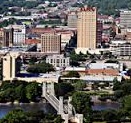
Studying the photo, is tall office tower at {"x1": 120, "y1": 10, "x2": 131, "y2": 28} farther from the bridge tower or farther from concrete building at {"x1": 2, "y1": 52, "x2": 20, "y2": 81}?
the bridge tower

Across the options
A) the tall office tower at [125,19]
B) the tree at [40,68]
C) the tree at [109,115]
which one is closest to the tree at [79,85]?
the tree at [40,68]

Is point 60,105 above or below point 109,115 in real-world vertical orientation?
above

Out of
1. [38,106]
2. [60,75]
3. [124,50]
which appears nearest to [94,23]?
[124,50]

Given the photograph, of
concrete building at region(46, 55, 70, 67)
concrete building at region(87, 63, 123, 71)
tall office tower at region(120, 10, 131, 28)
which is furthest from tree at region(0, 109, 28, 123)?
tall office tower at region(120, 10, 131, 28)

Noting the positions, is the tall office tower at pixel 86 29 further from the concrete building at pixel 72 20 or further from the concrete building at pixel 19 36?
the concrete building at pixel 72 20

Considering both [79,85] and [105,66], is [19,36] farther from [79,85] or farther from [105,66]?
[79,85]

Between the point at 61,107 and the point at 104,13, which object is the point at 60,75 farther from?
the point at 104,13

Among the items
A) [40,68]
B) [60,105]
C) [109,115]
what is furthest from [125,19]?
[109,115]
